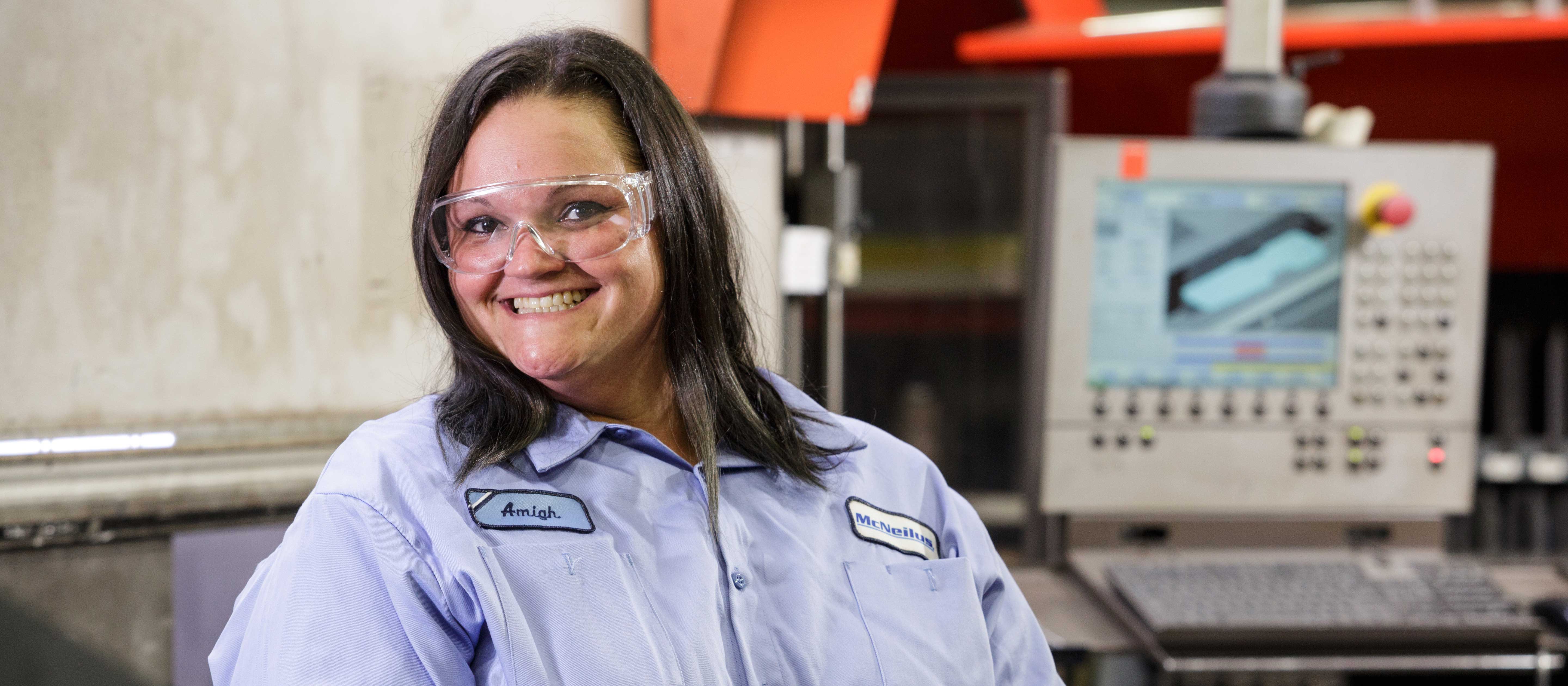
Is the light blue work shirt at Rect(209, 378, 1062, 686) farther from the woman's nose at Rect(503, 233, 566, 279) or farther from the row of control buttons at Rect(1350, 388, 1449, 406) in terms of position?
the row of control buttons at Rect(1350, 388, 1449, 406)

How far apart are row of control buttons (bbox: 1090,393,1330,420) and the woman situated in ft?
2.83

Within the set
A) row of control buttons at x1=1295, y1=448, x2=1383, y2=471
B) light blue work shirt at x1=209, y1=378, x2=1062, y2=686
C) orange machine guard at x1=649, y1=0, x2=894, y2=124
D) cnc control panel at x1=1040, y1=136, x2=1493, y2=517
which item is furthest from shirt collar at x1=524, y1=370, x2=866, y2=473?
row of control buttons at x1=1295, y1=448, x2=1383, y2=471

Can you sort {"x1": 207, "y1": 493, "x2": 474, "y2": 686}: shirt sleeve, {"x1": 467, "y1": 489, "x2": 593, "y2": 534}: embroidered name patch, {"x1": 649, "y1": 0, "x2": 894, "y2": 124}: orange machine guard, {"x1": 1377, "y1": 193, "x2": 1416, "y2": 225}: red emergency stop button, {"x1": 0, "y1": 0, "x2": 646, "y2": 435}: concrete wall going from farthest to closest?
{"x1": 1377, "y1": 193, "x2": 1416, "y2": 225}: red emergency stop button, {"x1": 649, "y1": 0, "x2": 894, "y2": 124}: orange machine guard, {"x1": 0, "y1": 0, "x2": 646, "y2": 435}: concrete wall, {"x1": 467, "y1": 489, "x2": 593, "y2": 534}: embroidered name patch, {"x1": 207, "y1": 493, "x2": 474, "y2": 686}: shirt sleeve

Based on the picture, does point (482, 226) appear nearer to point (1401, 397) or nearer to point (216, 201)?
point (216, 201)

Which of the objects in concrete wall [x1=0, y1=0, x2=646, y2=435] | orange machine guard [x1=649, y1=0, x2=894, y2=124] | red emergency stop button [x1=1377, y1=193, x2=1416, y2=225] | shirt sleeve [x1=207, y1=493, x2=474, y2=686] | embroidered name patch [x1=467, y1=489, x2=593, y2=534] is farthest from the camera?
red emergency stop button [x1=1377, y1=193, x2=1416, y2=225]

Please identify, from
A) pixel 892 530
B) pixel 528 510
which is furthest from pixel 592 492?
pixel 892 530

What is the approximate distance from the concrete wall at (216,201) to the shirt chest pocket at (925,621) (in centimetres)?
66

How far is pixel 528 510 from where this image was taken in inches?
38.3

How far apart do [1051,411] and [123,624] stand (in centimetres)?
143

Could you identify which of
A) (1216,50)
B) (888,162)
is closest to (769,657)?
(1216,50)

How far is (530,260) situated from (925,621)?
1.68ft

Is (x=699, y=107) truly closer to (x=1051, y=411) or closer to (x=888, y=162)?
(x=1051, y=411)

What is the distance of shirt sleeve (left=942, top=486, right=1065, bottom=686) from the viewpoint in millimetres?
1156

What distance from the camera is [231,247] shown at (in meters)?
1.36
